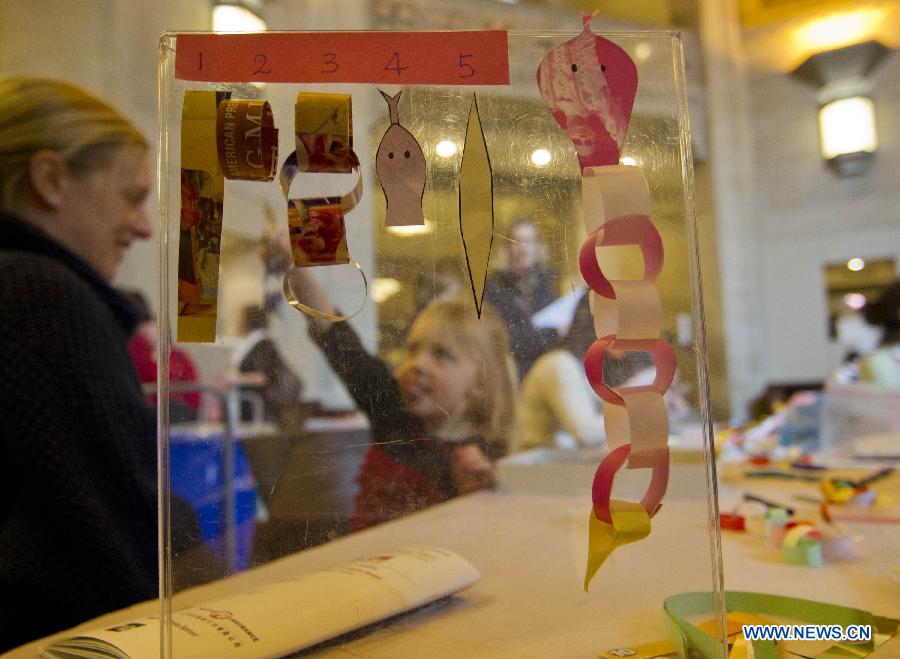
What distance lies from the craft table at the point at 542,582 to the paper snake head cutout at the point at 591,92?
0.20 m

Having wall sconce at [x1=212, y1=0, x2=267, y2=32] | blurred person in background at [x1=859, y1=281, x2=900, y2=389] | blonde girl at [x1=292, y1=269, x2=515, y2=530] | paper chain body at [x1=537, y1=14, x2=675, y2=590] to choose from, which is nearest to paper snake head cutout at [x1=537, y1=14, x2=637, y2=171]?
paper chain body at [x1=537, y1=14, x2=675, y2=590]

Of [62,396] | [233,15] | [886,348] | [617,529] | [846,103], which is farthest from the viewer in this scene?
[846,103]

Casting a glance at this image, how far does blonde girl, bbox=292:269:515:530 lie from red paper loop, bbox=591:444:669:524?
0.08m

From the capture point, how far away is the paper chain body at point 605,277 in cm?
37

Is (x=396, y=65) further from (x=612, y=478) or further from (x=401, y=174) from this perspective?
(x=612, y=478)

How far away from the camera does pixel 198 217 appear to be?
0.41 metres

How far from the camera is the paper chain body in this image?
37cm

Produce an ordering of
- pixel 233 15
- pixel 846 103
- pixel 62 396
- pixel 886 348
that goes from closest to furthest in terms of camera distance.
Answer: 1. pixel 62 396
2. pixel 886 348
3. pixel 233 15
4. pixel 846 103

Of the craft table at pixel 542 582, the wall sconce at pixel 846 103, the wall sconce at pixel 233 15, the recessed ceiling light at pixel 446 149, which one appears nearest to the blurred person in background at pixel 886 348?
the craft table at pixel 542 582

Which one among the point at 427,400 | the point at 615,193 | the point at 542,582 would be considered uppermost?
the point at 615,193

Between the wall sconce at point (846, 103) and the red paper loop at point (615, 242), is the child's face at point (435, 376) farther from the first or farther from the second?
the wall sconce at point (846, 103)

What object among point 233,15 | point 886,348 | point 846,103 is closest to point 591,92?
point 886,348

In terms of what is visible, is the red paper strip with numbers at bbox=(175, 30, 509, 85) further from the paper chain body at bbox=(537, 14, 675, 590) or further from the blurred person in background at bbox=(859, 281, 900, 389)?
the blurred person in background at bbox=(859, 281, 900, 389)

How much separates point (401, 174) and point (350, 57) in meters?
0.07
